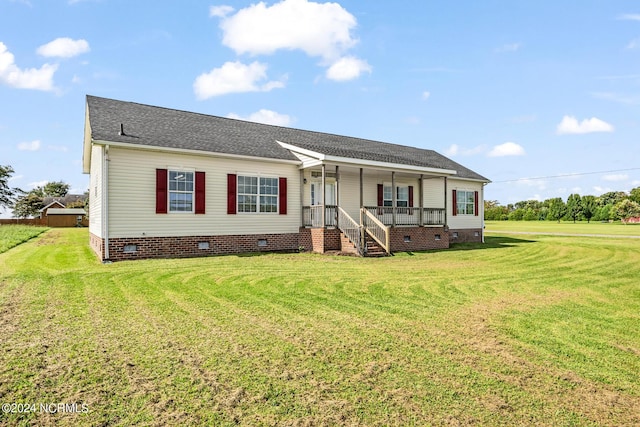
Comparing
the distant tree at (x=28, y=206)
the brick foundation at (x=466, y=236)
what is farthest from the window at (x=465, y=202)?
the distant tree at (x=28, y=206)

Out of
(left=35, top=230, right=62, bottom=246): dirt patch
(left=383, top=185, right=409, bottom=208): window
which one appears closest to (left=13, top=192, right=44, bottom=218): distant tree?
(left=35, top=230, right=62, bottom=246): dirt patch

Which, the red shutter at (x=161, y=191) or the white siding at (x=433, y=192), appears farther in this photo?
the white siding at (x=433, y=192)

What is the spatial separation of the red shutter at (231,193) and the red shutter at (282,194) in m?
1.94

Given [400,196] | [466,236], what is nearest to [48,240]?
[400,196]

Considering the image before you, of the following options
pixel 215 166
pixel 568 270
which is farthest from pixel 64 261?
pixel 568 270

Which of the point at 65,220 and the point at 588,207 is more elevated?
the point at 588,207

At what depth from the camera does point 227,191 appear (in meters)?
14.3

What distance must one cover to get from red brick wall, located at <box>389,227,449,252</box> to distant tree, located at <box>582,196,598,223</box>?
211 feet

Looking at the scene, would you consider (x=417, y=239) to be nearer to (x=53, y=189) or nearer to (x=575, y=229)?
(x=575, y=229)

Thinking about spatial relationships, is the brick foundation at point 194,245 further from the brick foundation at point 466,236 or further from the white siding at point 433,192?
the brick foundation at point 466,236

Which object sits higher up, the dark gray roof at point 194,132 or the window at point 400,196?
the dark gray roof at point 194,132

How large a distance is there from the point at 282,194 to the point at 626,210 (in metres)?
74.8

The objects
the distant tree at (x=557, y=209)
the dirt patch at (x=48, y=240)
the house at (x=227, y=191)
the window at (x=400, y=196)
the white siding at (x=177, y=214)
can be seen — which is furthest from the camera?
the distant tree at (x=557, y=209)

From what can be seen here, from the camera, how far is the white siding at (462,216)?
21.7m
